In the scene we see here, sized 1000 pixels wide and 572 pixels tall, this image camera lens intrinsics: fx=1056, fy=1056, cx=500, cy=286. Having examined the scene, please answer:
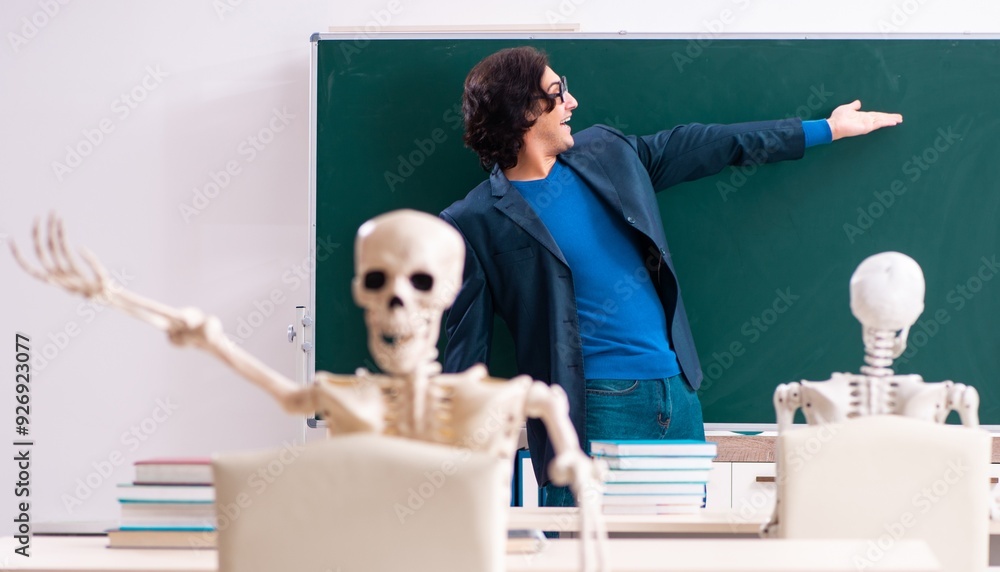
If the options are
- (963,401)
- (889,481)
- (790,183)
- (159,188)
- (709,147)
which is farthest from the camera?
(159,188)

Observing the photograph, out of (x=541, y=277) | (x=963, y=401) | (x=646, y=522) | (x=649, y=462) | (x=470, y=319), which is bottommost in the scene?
(x=646, y=522)

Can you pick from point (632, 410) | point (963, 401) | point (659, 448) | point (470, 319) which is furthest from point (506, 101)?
point (963, 401)

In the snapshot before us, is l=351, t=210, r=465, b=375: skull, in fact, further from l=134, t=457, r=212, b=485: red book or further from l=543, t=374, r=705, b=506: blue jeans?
l=543, t=374, r=705, b=506: blue jeans

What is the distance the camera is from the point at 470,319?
2.96m

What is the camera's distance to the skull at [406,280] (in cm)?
134

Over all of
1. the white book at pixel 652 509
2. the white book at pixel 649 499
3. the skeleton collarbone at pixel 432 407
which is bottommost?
the white book at pixel 652 509

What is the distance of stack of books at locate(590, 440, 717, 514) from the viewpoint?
202cm

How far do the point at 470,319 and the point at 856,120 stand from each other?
1.33 metres

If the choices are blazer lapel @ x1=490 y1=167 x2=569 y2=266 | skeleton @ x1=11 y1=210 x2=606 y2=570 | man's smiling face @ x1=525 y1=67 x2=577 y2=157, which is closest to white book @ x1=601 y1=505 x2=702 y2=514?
skeleton @ x1=11 y1=210 x2=606 y2=570

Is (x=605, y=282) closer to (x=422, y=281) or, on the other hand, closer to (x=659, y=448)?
(x=659, y=448)

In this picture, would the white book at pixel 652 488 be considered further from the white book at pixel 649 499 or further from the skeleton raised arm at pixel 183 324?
the skeleton raised arm at pixel 183 324

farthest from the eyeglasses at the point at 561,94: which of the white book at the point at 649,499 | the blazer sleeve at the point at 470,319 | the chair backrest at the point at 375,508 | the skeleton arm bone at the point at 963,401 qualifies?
the chair backrest at the point at 375,508

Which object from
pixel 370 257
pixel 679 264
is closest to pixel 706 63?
pixel 679 264

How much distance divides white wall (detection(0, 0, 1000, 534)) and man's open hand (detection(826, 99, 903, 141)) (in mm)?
693
